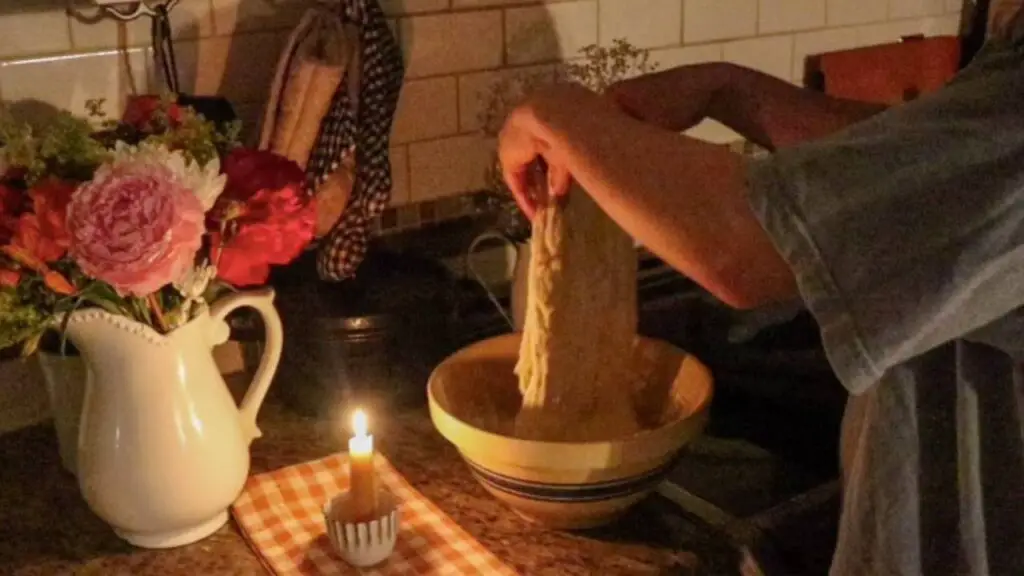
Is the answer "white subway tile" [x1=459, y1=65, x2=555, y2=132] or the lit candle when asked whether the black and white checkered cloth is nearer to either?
"white subway tile" [x1=459, y1=65, x2=555, y2=132]

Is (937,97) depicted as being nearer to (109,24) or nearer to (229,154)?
(229,154)

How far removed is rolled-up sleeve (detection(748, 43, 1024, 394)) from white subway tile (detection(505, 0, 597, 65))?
736mm

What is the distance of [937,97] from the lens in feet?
2.23

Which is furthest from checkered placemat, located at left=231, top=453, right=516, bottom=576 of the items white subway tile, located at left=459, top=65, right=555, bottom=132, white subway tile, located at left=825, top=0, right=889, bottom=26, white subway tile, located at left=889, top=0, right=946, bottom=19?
white subway tile, located at left=889, top=0, right=946, bottom=19

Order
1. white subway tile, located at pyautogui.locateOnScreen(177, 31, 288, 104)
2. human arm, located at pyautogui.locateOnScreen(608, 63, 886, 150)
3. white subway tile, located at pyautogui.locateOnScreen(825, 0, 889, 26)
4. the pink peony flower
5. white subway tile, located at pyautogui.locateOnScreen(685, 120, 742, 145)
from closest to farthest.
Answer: the pink peony flower < human arm, located at pyautogui.locateOnScreen(608, 63, 886, 150) < white subway tile, located at pyautogui.locateOnScreen(177, 31, 288, 104) < white subway tile, located at pyautogui.locateOnScreen(685, 120, 742, 145) < white subway tile, located at pyautogui.locateOnScreen(825, 0, 889, 26)

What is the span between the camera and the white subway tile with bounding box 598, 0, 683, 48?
56.9 inches

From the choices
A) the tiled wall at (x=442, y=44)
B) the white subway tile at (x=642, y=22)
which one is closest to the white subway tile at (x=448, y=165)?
the tiled wall at (x=442, y=44)

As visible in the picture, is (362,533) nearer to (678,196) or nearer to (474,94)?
(678,196)

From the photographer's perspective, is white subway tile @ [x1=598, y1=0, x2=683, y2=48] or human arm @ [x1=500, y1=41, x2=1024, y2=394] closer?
human arm @ [x1=500, y1=41, x2=1024, y2=394]

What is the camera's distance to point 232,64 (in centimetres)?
118

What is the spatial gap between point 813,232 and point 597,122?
0.21m


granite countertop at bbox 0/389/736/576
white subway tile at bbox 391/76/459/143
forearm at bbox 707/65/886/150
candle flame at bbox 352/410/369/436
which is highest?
forearm at bbox 707/65/886/150

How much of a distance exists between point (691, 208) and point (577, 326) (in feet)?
0.97

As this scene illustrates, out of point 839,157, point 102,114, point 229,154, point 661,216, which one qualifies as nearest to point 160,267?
point 229,154
